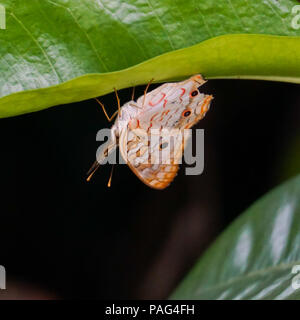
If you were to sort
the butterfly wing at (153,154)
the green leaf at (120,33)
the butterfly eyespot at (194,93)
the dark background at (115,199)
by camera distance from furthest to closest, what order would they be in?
the dark background at (115,199)
the butterfly wing at (153,154)
the butterfly eyespot at (194,93)
the green leaf at (120,33)

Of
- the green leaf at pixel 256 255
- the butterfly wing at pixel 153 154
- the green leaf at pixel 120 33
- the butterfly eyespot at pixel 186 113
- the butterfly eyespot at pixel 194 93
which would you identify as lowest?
the green leaf at pixel 256 255

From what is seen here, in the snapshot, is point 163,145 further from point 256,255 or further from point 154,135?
point 256,255

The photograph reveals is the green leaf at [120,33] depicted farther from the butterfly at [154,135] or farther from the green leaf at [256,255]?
the green leaf at [256,255]

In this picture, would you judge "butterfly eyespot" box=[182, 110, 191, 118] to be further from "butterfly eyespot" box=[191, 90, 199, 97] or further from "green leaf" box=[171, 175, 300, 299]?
"green leaf" box=[171, 175, 300, 299]

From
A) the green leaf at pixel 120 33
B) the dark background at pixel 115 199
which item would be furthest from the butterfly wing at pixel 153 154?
the dark background at pixel 115 199

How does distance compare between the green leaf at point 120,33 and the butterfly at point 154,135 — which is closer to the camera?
the green leaf at point 120,33

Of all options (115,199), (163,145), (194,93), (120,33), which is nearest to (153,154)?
(163,145)
